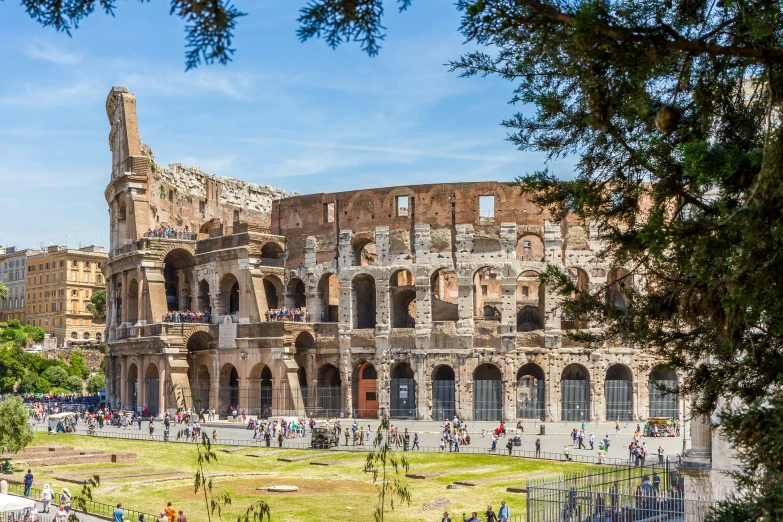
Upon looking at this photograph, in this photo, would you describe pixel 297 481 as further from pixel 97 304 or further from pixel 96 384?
pixel 97 304

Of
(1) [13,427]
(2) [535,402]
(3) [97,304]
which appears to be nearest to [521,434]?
(2) [535,402]

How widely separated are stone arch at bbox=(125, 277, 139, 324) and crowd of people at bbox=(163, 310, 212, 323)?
116 inches

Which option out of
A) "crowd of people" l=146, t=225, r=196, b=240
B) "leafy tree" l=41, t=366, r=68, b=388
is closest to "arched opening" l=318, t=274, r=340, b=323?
"crowd of people" l=146, t=225, r=196, b=240

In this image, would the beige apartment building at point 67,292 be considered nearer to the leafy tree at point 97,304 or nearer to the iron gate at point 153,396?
the leafy tree at point 97,304

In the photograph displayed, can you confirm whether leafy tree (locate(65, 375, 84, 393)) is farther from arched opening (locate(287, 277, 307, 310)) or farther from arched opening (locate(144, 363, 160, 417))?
arched opening (locate(287, 277, 307, 310))

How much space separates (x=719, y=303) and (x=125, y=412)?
4344 cm

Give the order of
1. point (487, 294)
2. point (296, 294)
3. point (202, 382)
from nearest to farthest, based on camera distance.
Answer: point (296, 294)
point (202, 382)
point (487, 294)

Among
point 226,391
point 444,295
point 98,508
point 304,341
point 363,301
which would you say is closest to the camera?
point 98,508

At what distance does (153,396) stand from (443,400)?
14.9 m

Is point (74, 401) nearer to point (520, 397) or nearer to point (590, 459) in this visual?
point (520, 397)

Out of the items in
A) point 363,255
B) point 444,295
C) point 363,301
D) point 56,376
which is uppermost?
point 363,255

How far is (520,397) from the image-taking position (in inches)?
2048

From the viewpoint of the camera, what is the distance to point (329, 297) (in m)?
51.8

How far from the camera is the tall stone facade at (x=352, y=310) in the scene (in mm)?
45312
